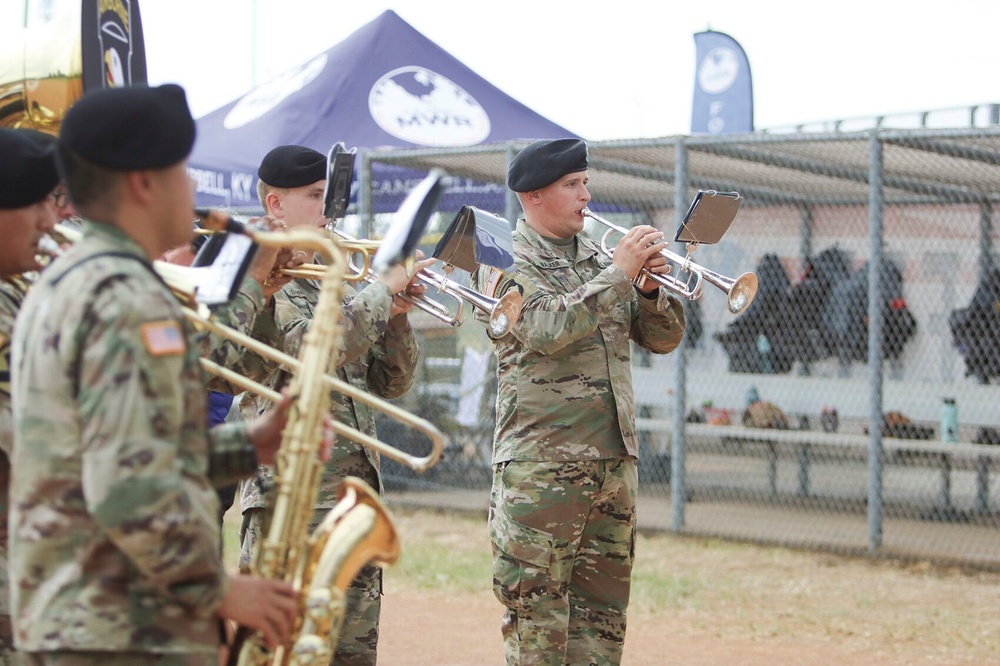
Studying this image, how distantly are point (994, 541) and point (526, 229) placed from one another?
652 cm

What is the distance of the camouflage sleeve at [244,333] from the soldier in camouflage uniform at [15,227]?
1.56 feet

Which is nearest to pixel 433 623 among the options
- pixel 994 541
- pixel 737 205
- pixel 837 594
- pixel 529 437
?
pixel 837 594

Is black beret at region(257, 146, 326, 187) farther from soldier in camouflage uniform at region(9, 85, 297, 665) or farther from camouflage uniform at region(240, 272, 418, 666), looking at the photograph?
soldier in camouflage uniform at region(9, 85, 297, 665)

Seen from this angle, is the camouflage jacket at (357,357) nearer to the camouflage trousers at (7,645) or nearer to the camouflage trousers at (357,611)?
the camouflage trousers at (357,611)

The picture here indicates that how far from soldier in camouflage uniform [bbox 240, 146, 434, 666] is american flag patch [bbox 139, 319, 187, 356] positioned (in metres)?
2.00

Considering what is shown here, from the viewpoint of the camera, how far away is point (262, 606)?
2293 millimetres

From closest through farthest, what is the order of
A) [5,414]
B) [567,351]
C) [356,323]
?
[5,414] → [356,323] → [567,351]

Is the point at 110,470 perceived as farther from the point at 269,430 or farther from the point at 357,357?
the point at 357,357

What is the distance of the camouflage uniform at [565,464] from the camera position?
4.43 metres

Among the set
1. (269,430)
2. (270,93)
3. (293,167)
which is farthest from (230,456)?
(270,93)

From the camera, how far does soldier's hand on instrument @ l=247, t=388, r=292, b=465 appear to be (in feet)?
8.02

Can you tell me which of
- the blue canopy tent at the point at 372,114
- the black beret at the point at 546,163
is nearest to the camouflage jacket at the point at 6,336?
the black beret at the point at 546,163

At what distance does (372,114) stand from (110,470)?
1034cm

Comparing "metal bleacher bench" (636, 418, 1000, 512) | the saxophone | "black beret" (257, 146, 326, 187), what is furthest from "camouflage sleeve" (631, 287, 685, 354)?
"metal bleacher bench" (636, 418, 1000, 512)
